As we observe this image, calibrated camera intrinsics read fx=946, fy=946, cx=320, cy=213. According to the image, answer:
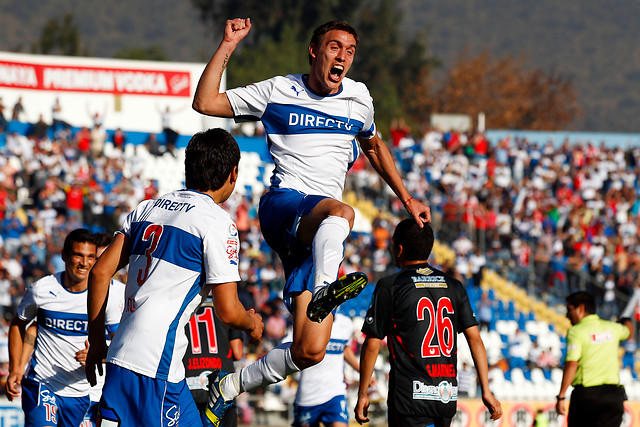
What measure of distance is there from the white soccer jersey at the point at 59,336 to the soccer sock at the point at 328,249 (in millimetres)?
2978

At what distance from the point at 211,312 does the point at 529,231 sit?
57.9 ft

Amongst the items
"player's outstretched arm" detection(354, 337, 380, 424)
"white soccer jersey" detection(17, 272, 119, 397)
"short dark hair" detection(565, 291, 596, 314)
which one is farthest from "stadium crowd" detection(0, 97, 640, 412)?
"player's outstretched arm" detection(354, 337, 380, 424)

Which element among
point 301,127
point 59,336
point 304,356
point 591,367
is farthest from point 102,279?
point 591,367

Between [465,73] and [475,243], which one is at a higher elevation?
[465,73]

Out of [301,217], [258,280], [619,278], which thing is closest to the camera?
[301,217]

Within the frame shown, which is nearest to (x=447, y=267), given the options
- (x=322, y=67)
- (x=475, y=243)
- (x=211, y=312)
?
(x=475, y=243)

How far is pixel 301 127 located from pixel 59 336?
3032 mm

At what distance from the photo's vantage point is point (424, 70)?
→ 76.4 metres

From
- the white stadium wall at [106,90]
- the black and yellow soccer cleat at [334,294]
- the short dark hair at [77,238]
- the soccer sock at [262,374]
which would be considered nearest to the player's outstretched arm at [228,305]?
the black and yellow soccer cleat at [334,294]

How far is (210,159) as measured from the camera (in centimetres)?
524

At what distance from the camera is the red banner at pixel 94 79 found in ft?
99.1

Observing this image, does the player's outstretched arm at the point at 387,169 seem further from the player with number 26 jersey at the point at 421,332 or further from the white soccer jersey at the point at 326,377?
the white soccer jersey at the point at 326,377

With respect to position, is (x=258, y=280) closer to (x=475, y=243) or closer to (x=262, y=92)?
(x=475, y=243)

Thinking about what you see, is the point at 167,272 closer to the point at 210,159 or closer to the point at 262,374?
the point at 210,159
